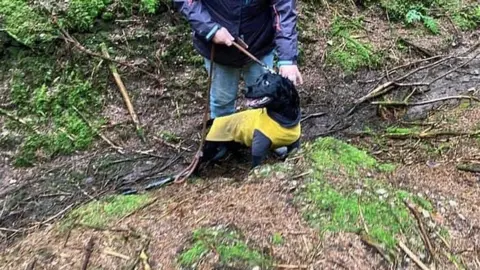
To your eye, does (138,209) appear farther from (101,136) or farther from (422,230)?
(101,136)

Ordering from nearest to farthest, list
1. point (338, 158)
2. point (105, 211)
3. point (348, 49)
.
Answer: point (105, 211) < point (338, 158) < point (348, 49)

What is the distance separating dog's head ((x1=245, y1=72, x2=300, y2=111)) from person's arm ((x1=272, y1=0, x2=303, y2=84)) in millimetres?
71

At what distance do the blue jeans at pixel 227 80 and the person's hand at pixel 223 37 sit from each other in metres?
0.40

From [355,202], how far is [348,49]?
3.60 metres

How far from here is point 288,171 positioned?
3311mm

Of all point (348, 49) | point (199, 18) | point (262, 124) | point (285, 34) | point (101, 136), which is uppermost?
point (199, 18)

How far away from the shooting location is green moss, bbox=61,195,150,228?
3.12 metres

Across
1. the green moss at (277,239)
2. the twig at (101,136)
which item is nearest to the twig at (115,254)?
the green moss at (277,239)

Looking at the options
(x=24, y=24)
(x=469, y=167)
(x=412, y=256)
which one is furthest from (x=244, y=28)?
(x=24, y=24)

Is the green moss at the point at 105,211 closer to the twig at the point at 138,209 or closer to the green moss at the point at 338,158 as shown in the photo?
the twig at the point at 138,209

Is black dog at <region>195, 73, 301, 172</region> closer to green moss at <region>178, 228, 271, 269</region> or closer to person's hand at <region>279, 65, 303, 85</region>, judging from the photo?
person's hand at <region>279, 65, 303, 85</region>

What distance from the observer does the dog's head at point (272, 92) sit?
373cm

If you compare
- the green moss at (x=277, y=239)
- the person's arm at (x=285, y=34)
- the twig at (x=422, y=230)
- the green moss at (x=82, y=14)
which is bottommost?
the green moss at (x=82, y=14)

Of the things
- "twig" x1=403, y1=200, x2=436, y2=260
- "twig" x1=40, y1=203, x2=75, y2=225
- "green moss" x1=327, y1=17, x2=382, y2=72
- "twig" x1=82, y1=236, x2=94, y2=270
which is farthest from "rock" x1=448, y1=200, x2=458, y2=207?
"green moss" x1=327, y1=17, x2=382, y2=72
